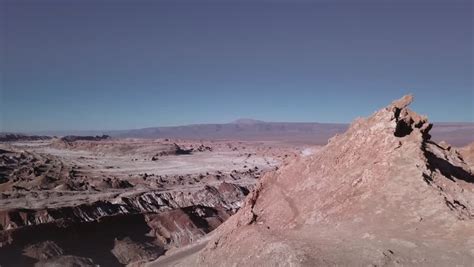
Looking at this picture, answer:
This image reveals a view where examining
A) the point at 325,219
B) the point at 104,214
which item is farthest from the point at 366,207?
the point at 104,214

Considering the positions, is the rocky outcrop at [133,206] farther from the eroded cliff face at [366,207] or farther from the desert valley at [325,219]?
the eroded cliff face at [366,207]

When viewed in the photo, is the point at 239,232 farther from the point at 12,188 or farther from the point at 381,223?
the point at 12,188

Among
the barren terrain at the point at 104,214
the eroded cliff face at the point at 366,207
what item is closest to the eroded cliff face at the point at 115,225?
the barren terrain at the point at 104,214

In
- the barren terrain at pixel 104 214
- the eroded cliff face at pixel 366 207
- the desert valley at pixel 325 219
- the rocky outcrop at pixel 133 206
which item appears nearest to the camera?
the eroded cliff face at pixel 366 207

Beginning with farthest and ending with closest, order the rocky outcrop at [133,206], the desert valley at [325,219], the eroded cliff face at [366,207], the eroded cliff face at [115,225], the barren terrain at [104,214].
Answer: the rocky outcrop at [133,206], the barren terrain at [104,214], the eroded cliff face at [115,225], the desert valley at [325,219], the eroded cliff face at [366,207]

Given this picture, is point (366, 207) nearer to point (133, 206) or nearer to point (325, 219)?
point (325, 219)

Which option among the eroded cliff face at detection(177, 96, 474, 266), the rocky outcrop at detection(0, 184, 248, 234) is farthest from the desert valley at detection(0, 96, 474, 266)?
the rocky outcrop at detection(0, 184, 248, 234)

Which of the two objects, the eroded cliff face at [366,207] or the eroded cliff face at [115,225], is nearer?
the eroded cliff face at [366,207]

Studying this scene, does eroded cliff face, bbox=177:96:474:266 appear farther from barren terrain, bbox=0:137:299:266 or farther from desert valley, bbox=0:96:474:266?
barren terrain, bbox=0:137:299:266
